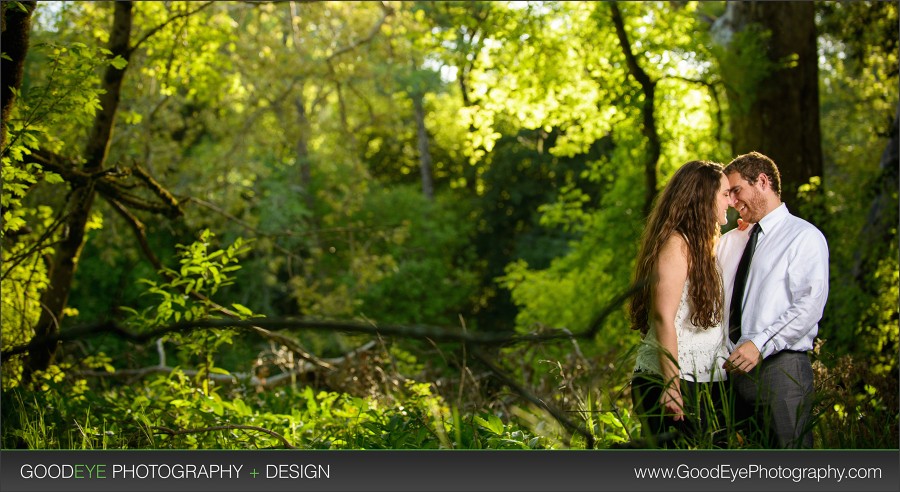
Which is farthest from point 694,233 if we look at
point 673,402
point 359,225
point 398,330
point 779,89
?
point 359,225

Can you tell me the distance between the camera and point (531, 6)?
926cm

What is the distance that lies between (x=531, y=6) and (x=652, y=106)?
1.56 m

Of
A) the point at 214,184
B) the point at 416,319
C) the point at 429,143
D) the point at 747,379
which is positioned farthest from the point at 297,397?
the point at 429,143

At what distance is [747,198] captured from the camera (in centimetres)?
376

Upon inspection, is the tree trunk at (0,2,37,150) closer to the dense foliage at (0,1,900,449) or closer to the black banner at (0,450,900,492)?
the dense foliage at (0,1,900,449)

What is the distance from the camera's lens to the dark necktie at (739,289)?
3.60m

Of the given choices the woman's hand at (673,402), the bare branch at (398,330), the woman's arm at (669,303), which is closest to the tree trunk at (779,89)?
the woman's arm at (669,303)

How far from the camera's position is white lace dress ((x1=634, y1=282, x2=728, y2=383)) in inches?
132

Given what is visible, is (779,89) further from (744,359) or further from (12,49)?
(12,49)

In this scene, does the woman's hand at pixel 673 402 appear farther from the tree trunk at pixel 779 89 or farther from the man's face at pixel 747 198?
the tree trunk at pixel 779 89

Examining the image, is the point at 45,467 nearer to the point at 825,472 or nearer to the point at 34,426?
the point at 34,426

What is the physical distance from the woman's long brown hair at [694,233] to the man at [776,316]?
173 mm

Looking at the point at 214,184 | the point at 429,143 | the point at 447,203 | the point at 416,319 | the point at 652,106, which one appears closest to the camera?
the point at 652,106

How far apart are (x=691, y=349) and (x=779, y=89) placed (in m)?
5.88
